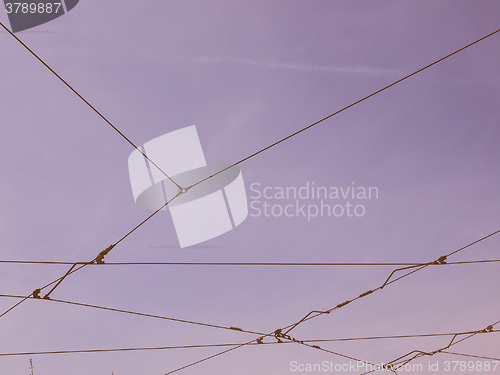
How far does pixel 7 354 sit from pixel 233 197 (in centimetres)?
599

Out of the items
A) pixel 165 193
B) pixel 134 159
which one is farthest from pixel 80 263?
pixel 134 159

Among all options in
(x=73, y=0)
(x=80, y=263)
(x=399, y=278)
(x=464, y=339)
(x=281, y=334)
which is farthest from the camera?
(x=464, y=339)

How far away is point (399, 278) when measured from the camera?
9.66 m

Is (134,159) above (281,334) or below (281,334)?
above

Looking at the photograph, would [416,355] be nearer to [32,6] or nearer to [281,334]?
[281,334]

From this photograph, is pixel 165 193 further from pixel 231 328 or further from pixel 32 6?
pixel 32 6

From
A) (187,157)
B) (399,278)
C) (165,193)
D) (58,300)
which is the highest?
(187,157)

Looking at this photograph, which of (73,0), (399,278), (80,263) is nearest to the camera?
(80,263)

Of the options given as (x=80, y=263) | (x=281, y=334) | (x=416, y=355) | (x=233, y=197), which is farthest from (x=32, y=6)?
(x=416, y=355)

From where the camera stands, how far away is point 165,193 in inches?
422

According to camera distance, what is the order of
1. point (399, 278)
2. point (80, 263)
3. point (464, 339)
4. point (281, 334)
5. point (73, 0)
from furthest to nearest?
1. point (464, 339)
2. point (281, 334)
3. point (73, 0)
4. point (399, 278)
5. point (80, 263)

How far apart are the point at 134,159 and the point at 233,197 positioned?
275 centimetres

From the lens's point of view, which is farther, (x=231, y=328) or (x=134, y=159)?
(x=134, y=159)

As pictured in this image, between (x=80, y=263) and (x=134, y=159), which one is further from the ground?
(x=134, y=159)
